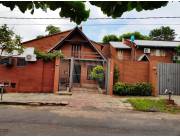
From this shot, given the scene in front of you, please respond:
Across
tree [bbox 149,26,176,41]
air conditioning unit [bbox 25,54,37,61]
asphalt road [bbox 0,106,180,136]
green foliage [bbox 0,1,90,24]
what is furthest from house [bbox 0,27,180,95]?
tree [bbox 149,26,176,41]

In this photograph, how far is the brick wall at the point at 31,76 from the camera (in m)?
21.4

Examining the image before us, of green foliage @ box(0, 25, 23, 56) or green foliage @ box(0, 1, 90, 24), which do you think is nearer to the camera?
green foliage @ box(0, 1, 90, 24)

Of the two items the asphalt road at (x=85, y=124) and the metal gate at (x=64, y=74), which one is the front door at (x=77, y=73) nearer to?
the metal gate at (x=64, y=74)

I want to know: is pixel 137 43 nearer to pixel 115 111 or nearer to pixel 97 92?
pixel 97 92

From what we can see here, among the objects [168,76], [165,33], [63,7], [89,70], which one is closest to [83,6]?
[63,7]

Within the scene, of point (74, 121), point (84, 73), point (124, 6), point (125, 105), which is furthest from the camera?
point (84, 73)

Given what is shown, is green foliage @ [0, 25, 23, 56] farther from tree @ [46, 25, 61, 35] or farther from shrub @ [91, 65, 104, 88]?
tree @ [46, 25, 61, 35]

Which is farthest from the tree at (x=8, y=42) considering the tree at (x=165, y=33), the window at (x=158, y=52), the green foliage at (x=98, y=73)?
the tree at (x=165, y=33)

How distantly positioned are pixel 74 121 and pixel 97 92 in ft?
38.2

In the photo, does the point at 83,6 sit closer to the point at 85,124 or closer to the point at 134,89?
the point at 85,124

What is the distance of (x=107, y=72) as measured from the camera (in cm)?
2186

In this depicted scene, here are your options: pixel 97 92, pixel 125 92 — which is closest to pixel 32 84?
pixel 97 92

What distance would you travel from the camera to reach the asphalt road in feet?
28.2

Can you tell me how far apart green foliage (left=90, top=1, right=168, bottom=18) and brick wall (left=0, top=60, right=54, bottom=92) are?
1895cm
